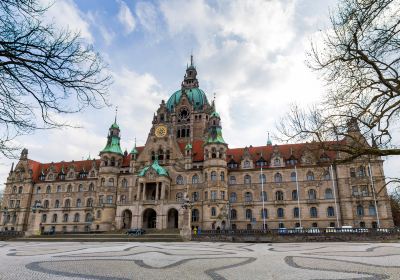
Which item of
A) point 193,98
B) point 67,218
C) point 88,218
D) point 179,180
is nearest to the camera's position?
point 179,180

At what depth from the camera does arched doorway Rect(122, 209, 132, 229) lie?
170 feet

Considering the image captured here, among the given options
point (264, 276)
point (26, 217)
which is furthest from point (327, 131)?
point (26, 217)

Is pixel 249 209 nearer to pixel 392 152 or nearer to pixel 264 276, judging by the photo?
pixel 264 276

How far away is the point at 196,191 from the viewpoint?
52000mm

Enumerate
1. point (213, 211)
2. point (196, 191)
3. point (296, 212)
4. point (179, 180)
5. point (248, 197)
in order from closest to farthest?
point (213, 211), point (296, 212), point (248, 197), point (196, 191), point (179, 180)

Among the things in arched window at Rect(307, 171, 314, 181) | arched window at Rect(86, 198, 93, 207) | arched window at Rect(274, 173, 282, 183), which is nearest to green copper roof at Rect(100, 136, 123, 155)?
arched window at Rect(86, 198, 93, 207)

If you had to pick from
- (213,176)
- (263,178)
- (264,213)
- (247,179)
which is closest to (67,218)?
(213,176)

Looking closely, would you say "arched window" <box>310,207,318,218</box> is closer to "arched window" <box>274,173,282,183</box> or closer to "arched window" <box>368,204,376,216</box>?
"arched window" <box>274,173,282,183</box>

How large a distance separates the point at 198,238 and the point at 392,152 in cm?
3049

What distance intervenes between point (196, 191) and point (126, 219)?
13.3 metres

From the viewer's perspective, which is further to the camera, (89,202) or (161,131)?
(89,202)

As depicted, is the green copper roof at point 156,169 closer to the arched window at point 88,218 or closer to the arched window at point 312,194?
the arched window at point 88,218

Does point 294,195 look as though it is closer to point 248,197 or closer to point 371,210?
point 248,197

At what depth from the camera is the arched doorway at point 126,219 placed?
170ft
